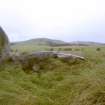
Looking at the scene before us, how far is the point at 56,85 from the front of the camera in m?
6.55

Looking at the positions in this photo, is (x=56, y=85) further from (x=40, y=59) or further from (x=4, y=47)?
(x=4, y=47)

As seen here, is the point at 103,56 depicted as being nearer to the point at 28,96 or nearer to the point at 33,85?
the point at 33,85

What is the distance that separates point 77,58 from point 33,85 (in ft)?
7.23

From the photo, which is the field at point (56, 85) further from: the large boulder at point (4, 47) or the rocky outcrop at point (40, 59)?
the large boulder at point (4, 47)

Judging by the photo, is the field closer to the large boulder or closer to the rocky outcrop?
the rocky outcrop

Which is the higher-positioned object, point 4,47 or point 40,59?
point 4,47

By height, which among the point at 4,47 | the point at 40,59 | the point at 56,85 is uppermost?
the point at 4,47

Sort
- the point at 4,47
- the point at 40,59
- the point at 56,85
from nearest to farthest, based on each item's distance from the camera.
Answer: the point at 56,85 < the point at 40,59 < the point at 4,47

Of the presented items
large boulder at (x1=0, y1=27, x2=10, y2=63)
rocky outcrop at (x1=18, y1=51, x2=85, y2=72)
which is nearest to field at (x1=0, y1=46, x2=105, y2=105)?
rocky outcrop at (x1=18, y1=51, x2=85, y2=72)

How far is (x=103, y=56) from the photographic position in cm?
905

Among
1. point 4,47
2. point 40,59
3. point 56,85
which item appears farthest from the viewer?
point 4,47

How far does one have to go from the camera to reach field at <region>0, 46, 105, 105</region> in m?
5.32

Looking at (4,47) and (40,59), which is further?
(4,47)

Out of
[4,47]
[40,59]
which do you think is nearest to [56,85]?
[40,59]
